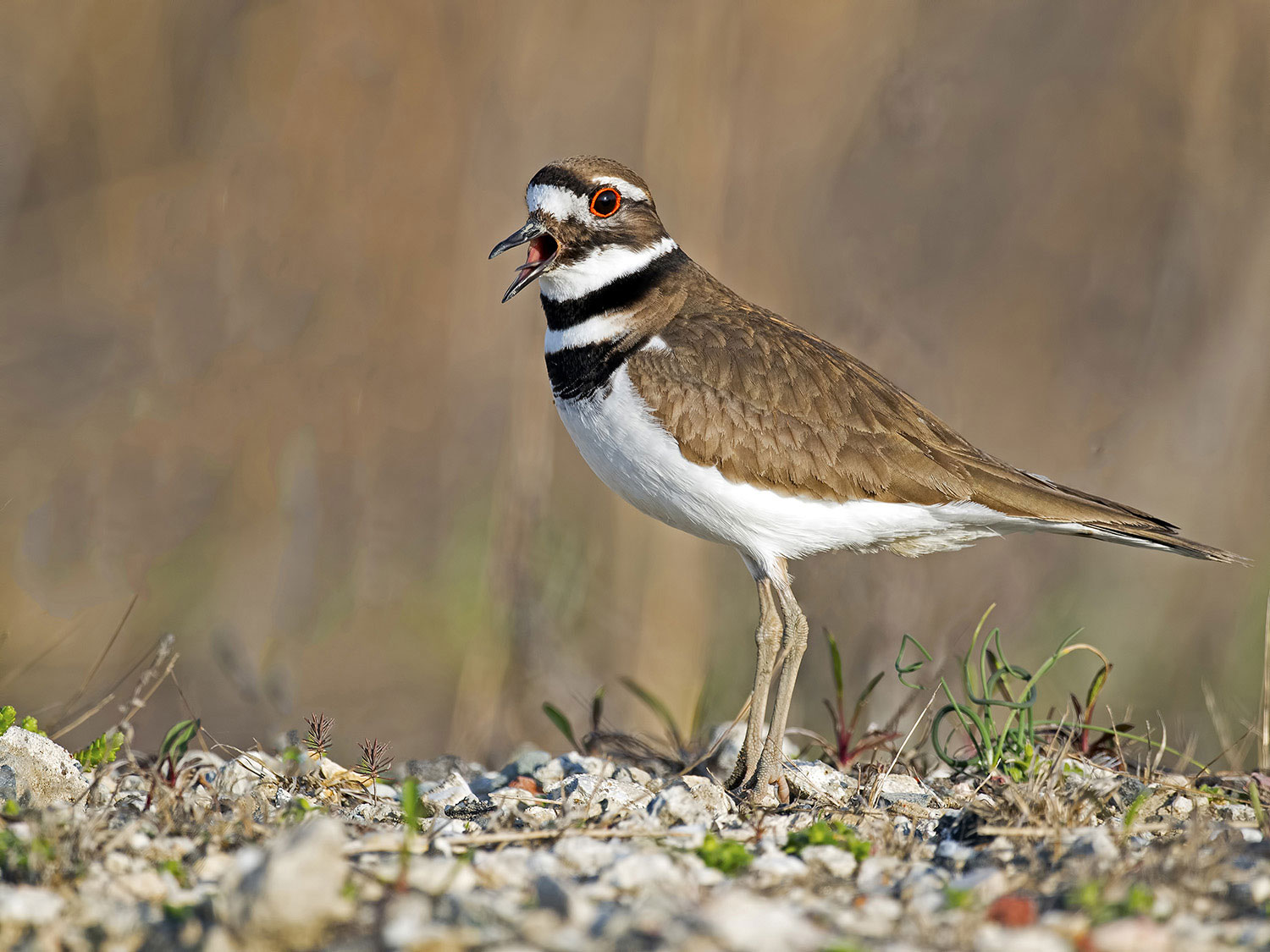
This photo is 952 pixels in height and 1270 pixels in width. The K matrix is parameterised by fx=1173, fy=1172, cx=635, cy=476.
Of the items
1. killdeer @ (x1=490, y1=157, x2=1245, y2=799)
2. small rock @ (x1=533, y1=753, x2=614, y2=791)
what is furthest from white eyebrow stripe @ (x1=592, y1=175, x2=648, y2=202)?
small rock @ (x1=533, y1=753, x2=614, y2=791)

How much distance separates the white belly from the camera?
4.22 m

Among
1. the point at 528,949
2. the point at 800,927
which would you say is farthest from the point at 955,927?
the point at 528,949

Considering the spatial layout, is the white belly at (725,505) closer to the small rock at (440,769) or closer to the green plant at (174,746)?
the small rock at (440,769)

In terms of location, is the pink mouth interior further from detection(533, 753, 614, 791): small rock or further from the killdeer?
detection(533, 753, 614, 791): small rock

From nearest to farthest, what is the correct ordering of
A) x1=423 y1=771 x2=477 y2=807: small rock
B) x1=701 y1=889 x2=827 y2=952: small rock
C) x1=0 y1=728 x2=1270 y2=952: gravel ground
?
x1=701 y1=889 x2=827 y2=952: small rock → x1=0 y1=728 x2=1270 y2=952: gravel ground → x1=423 y1=771 x2=477 y2=807: small rock

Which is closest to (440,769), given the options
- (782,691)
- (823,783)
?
(782,691)

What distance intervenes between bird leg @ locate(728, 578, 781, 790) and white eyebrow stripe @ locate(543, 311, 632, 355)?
1116mm

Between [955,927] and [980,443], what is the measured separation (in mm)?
6087

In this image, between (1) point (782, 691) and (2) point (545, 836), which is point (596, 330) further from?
(2) point (545, 836)

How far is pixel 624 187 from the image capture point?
4.66 metres

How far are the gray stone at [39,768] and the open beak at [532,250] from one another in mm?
2144

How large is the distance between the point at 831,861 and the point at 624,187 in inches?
110

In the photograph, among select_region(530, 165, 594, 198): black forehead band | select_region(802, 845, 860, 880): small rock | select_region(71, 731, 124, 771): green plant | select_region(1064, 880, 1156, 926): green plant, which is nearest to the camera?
select_region(1064, 880, 1156, 926): green plant

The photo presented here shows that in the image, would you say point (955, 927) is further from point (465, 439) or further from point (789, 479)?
point (465, 439)
